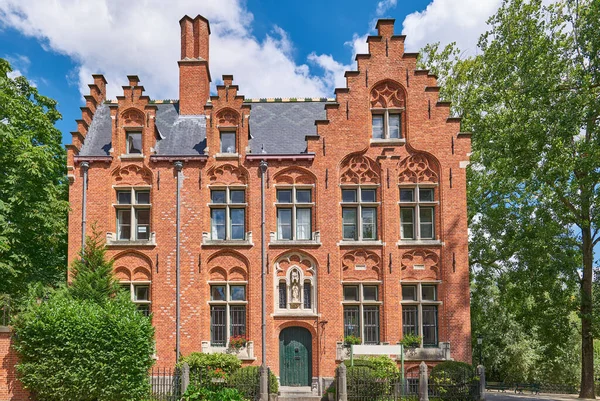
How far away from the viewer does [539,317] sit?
27.7 meters

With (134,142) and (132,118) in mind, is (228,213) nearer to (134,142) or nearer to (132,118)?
(134,142)

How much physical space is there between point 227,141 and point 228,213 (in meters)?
2.97

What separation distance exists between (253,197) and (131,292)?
5916 mm

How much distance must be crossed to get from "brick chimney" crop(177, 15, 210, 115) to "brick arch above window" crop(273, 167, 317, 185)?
17.2 feet

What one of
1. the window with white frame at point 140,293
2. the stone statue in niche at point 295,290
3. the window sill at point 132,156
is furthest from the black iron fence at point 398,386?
the window sill at point 132,156

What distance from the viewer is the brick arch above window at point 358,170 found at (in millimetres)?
22766

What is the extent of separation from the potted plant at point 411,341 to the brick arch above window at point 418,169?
19.4ft

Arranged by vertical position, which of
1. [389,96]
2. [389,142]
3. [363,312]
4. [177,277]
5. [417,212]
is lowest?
[363,312]

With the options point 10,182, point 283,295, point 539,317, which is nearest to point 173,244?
point 283,295

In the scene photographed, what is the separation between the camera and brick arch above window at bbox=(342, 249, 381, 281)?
2219cm

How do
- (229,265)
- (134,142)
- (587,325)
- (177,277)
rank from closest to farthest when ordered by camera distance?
(177,277), (229,265), (134,142), (587,325)

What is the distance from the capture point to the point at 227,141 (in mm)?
23359

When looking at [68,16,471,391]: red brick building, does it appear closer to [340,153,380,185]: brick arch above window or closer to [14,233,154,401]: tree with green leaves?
[340,153,380,185]: brick arch above window

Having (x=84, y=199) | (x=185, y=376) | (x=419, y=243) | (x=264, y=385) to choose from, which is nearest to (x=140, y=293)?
(x=84, y=199)
